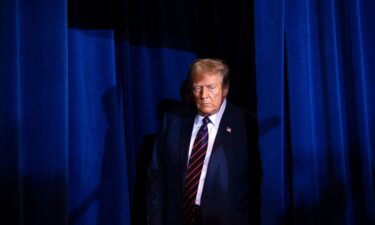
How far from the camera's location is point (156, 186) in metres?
1.84

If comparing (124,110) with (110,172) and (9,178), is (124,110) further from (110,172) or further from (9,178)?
(9,178)

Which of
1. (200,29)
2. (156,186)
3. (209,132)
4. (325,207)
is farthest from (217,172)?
(200,29)

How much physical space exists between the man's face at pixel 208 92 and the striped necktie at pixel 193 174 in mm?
127

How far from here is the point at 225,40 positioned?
2.36 metres

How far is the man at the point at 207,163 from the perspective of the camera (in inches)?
65.5

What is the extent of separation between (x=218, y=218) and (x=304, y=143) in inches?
21.7

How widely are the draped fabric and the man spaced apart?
16 cm

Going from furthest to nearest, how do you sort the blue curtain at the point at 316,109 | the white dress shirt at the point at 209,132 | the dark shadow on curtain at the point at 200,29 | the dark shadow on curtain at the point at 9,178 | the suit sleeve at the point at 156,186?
1. the dark shadow on curtain at the point at 200,29
2. the suit sleeve at the point at 156,186
3. the white dress shirt at the point at 209,132
4. the blue curtain at the point at 316,109
5. the dark shadow on curtain at the point at 9,178

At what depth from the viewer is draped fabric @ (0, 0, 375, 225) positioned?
4.48 ft

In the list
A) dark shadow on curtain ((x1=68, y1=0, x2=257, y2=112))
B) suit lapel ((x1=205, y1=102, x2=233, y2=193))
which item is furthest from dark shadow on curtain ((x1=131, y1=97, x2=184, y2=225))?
suit lapel ((x1=205, y1=102, x2=233, y2=193))

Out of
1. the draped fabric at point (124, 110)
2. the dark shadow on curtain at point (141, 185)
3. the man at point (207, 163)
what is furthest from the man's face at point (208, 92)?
the dark shadow on curtain at point (141, 185)

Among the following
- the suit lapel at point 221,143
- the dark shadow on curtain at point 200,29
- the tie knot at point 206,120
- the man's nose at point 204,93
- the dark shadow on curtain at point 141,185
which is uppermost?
the dark shadow on curtain at point 200,29

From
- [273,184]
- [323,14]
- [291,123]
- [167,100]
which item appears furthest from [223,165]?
[323,14]

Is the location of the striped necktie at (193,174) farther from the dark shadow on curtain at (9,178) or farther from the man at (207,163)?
the dark shadow on curtain at (9,178)
